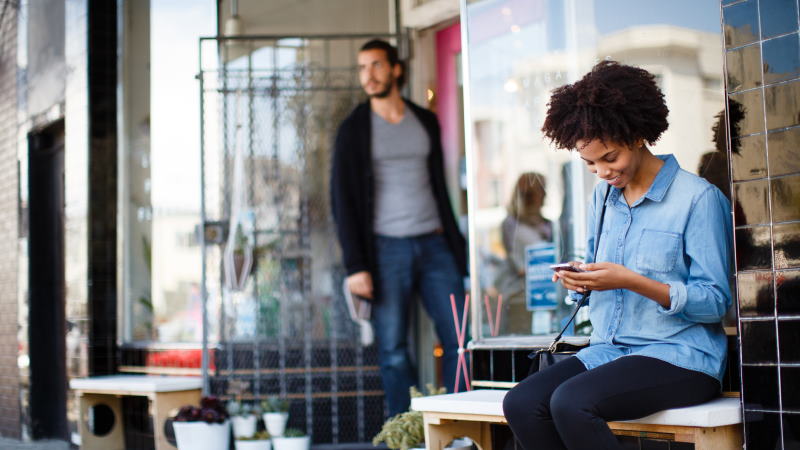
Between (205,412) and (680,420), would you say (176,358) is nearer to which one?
(205,412)

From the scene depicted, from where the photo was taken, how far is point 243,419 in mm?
5441

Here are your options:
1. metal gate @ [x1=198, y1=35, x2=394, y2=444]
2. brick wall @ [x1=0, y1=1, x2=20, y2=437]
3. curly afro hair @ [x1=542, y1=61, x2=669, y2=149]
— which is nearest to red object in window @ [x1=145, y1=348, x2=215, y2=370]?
metal gate @ [x1=198, y1=35, x2=394, y2=444]

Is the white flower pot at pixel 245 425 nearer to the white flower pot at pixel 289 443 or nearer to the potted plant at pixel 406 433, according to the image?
the white flower pot at pixel 289 443

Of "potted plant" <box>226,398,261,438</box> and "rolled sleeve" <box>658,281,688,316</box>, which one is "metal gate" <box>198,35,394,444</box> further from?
"rolled sleeve" <box>658,281,688,316</box>

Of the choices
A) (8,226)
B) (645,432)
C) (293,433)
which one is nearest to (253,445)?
(293,433)

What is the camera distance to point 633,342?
3061mm

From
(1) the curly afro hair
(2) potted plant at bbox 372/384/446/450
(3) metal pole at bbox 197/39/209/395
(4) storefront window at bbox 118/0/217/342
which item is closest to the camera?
(1) the curly afro hair

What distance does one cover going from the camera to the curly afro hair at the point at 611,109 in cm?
297

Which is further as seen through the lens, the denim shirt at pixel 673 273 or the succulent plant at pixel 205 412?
the succulent plant at pixel 205 412

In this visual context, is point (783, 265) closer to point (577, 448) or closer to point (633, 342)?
point (633, 342)

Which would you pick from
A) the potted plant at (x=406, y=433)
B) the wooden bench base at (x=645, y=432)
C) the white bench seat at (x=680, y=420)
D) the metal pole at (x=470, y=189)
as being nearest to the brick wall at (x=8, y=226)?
the potted plant at (x=406, y=433)

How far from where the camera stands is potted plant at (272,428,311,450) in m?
5.40

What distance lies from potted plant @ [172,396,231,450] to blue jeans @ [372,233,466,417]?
0.92 metres

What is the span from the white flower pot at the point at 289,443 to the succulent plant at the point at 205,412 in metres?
0.31
